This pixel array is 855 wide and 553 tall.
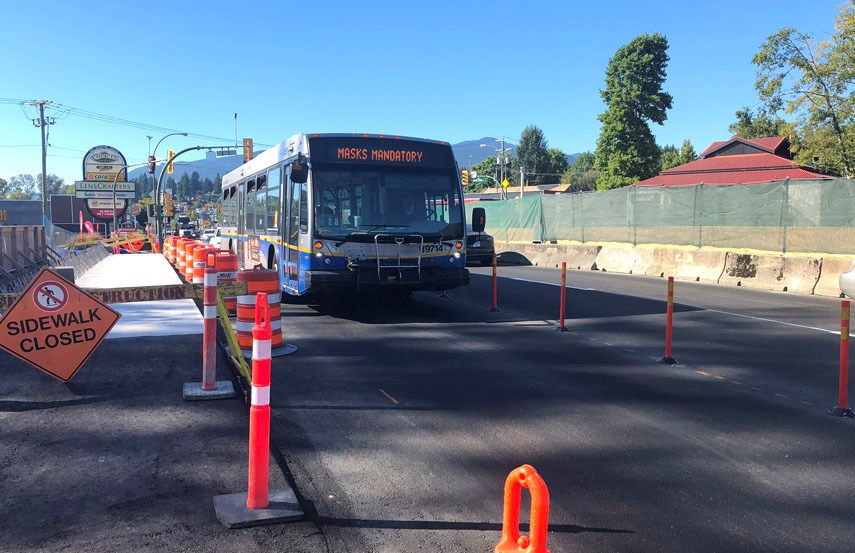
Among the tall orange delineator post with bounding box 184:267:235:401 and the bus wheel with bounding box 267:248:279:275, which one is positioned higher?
the bus wheel with bounding box 267:248:279:275

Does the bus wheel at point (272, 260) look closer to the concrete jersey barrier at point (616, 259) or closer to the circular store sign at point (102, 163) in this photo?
the concrete jersey barrier at point (616, 259)

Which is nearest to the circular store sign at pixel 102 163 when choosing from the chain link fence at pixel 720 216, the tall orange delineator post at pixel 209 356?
the chain link fence at pixel 720 216

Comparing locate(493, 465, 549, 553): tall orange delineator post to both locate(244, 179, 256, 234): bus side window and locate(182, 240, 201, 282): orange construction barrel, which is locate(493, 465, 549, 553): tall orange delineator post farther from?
locate(182, 240, 201, 282): orange construction barrel

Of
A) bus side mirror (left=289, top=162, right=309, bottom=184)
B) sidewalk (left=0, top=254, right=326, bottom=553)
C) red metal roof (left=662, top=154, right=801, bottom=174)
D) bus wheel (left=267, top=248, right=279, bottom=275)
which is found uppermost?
red metal roof (left=662, top=154, right=801, bottom=174)

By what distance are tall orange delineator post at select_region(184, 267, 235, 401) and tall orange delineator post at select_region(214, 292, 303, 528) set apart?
2.46m

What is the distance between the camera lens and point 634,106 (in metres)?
56.2

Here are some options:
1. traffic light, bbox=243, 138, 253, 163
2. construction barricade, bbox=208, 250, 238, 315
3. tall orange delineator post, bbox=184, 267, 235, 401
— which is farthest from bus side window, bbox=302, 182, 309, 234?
traffic light, bbox=243, 138, 253, 163

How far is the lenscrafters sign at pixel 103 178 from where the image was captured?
2643 inches

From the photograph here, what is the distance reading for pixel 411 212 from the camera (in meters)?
11.7

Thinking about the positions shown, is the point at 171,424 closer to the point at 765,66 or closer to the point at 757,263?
the point at 757,263

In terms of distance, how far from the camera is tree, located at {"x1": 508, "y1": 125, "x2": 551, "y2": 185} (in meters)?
121

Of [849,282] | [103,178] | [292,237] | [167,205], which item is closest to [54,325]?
[292,237]

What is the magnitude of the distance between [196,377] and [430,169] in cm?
604

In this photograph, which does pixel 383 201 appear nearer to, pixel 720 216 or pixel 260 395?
pixel 260 395
